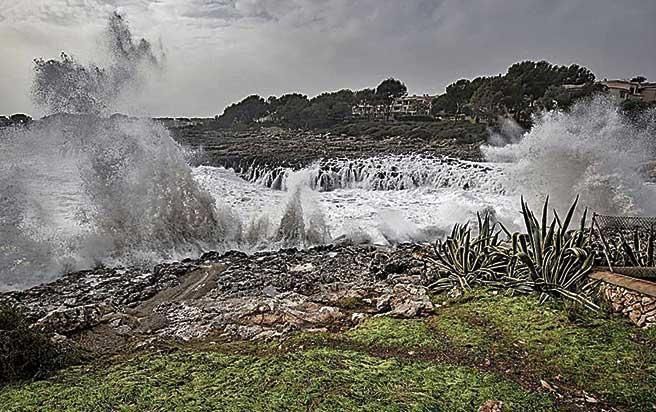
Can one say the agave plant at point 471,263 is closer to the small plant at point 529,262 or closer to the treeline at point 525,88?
the small plant at point 529,262

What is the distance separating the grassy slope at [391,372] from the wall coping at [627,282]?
0.32 meters

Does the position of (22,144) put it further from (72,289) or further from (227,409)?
(227,409)

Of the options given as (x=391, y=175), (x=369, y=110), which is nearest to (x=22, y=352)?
(x=391, y=175)

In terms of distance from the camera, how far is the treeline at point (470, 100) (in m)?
40.8

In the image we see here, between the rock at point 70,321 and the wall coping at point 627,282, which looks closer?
the wall coping at point 627,282

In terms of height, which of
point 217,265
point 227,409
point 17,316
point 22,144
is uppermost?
point 22,144

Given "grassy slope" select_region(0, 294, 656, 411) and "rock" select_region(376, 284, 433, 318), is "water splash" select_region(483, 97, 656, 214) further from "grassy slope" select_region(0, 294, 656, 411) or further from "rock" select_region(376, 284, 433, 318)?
"grassy slope" select_region(0, 294, 656, 411)

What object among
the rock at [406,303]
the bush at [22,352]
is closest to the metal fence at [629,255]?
the rock at [406,303]

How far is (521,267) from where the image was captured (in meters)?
5.65

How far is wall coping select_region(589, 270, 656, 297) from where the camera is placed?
13.1ft

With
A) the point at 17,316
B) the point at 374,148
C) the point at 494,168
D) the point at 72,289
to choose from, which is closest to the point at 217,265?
the point at 72,289

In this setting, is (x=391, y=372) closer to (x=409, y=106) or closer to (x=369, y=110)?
(x=369, y=110)

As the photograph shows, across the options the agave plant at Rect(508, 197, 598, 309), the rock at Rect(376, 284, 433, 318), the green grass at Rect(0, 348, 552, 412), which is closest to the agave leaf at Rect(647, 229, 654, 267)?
the agave plant at Rect(508, 197, 598, 309)

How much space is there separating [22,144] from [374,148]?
71.6 feet
